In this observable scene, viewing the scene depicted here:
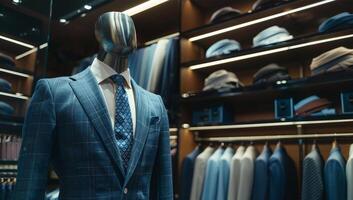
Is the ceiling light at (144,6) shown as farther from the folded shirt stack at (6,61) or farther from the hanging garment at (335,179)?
the hanging garment at (335,179)

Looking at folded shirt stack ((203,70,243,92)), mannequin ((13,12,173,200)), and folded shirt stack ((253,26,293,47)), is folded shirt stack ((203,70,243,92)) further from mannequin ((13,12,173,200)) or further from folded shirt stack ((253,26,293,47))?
mannequin ((13,12,173,200))

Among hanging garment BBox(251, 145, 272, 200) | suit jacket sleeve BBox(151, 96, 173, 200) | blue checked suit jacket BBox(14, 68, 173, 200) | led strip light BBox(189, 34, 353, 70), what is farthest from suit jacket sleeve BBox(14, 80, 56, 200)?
led strip light BBox(189, 34, 353, 70)

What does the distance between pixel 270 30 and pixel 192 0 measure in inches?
34.2

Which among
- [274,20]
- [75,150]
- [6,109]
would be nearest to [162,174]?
[75,150]

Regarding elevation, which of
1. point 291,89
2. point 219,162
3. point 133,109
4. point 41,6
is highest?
point 41,6

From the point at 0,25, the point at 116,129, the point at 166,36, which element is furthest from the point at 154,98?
the point at 166,36

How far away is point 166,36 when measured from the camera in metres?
2.90

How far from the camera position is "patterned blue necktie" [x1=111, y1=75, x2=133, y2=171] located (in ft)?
3.33

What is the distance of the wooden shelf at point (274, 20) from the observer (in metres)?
2.14

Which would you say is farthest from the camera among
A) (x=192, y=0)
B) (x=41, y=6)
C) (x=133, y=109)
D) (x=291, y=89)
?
(x=192, y=0)

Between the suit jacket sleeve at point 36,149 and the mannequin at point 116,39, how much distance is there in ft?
0.79

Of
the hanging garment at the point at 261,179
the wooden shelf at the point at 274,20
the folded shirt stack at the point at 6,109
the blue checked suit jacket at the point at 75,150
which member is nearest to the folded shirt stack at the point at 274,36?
the wooden shelf at the point at 274,20

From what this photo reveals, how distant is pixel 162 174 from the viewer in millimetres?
1134

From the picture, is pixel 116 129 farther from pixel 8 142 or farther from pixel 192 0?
pixel 192 0
